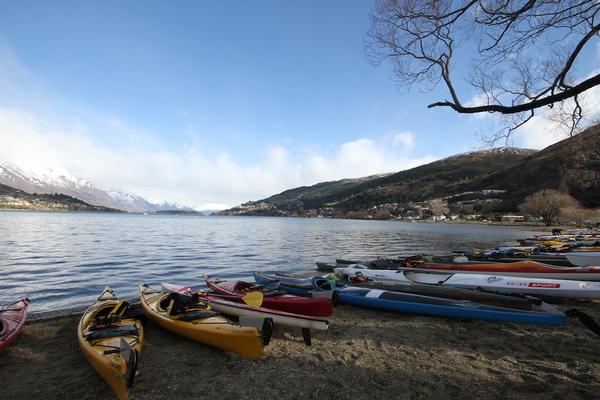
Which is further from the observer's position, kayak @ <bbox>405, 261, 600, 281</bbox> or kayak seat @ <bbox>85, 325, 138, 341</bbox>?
kayak @ <bbox>405, 261, 600, 281</bbox>

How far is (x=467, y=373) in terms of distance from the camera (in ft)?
16.9

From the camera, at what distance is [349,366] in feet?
18.2

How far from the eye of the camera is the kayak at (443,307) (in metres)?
7.12

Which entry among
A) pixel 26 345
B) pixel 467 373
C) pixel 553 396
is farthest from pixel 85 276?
pixel 553 396

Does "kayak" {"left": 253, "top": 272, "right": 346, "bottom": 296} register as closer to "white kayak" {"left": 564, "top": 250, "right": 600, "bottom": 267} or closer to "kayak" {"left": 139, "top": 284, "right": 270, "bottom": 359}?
"kayak" {"left": 139, "top": 284, "right": 270, "bottom": 359}

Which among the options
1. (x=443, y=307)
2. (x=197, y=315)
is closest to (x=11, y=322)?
(x=197, y=315)

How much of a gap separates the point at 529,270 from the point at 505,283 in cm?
291

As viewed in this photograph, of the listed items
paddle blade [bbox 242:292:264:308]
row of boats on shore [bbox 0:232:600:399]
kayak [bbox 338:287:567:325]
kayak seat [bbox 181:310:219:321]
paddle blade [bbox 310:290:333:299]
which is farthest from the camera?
paddle blade [bbox 310:290:333:299]

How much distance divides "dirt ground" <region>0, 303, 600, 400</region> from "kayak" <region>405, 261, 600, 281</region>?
418 cm

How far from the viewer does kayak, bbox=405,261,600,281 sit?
422 inches

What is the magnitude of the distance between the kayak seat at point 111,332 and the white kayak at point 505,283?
25.4 feet

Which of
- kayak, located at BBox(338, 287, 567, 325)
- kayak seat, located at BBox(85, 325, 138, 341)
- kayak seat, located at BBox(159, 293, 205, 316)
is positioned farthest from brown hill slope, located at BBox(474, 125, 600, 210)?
kayak seat, located at BBox(85, 325, 138, 341)

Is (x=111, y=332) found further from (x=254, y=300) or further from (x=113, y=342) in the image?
(x=254, y=300)

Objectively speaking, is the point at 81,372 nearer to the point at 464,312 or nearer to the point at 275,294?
the point at 275,294
